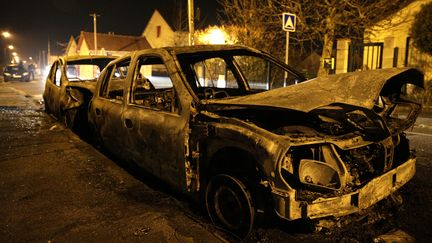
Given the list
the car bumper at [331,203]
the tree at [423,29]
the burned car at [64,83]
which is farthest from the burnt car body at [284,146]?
the tree at [423,29]

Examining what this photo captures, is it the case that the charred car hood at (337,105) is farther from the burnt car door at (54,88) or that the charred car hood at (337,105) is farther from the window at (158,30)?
the window at (158,30)

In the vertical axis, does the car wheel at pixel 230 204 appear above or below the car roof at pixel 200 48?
below

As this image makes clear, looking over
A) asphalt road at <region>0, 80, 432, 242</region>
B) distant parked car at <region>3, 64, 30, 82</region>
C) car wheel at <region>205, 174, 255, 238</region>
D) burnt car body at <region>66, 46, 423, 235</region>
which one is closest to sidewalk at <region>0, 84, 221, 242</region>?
asphalt road at <region>0, 80, 432, 242</region>

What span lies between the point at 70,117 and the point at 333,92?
606 cm

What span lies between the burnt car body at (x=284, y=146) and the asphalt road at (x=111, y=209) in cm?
34

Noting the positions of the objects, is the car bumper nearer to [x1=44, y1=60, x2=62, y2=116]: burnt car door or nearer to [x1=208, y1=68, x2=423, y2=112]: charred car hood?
[x1=208, y1=68, x2=423, y2=112]: charred car hood

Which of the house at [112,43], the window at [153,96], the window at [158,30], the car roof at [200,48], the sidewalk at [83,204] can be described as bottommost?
the sidewalk at [83,204]

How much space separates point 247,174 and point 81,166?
3206 mm

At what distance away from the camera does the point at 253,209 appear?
300 centimetres

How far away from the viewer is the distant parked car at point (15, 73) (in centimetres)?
3275

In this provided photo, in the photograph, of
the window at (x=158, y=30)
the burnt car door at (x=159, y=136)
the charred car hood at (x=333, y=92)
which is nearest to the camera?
the charred car hood at (x=333, y=92)

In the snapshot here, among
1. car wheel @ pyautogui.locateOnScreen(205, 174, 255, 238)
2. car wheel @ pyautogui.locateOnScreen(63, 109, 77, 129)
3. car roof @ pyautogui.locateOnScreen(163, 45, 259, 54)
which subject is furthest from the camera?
car wheel @ pyautogui.locateOnScreen(63, 109, 77, 129)

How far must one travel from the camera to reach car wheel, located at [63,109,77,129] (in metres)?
7.44

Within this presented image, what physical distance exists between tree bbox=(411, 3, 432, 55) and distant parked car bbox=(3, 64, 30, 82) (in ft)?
103
